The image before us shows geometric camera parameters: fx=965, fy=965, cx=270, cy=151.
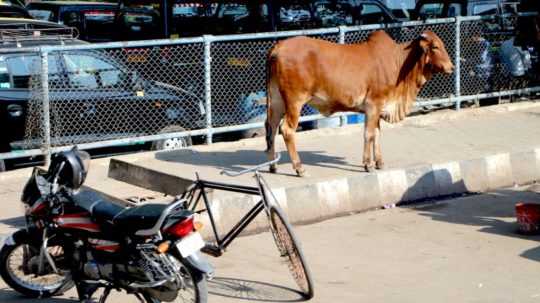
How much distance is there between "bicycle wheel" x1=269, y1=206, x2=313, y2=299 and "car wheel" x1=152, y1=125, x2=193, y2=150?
5406 mm

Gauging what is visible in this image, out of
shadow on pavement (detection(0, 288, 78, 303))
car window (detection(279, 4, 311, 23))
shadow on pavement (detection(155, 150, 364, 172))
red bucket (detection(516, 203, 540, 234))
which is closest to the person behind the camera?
shadow on pavement (detection(0, 288, 78, 303))

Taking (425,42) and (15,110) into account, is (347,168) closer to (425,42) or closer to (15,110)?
(425,42)

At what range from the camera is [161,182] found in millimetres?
9445

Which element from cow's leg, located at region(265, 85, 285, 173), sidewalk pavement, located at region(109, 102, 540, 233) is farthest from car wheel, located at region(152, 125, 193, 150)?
cow's leg, located at region(265, 85, 285, 173)

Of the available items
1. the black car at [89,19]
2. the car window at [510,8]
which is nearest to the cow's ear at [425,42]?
the car window at [510,8]

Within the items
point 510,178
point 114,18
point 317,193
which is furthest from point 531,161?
point 114,18

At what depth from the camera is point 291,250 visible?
6938 millimetres

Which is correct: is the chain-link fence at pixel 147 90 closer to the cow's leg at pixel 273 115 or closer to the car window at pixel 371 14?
the cow's leg at pixel 273 115

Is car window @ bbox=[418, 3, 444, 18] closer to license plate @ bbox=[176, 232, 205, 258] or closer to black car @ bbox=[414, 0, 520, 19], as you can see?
black car @ bbox=[414, 0, 520, 19]

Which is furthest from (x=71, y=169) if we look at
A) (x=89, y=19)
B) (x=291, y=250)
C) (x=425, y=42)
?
(x=89, y=19)

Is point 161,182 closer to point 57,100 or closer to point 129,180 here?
point 129,180

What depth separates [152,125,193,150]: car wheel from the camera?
12.3 meters

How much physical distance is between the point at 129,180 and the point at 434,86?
643 centimetres

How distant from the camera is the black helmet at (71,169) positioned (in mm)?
6527
